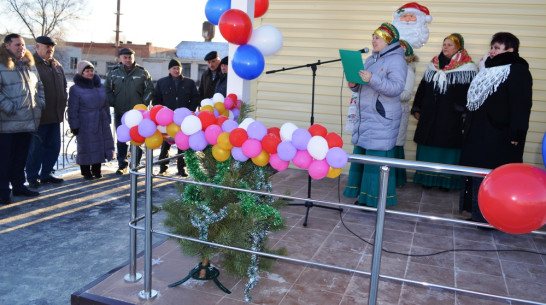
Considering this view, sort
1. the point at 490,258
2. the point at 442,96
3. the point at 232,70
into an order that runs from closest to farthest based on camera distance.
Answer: the point at 232,70, the point at 490,258, the point at 442,96

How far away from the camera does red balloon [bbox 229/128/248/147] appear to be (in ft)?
6.84

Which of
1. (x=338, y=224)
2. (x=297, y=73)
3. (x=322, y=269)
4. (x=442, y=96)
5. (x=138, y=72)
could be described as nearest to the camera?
(x=322, y=269)

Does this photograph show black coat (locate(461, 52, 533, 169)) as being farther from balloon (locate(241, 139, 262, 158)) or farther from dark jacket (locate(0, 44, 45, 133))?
dark jacket (locate(0, 44, 45, 133))

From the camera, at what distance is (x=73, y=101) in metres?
5.18

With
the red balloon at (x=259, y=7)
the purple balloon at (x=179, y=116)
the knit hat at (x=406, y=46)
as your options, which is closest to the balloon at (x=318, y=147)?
the purple balloon at (x=179, y=116)

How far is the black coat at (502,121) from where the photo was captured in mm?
3574

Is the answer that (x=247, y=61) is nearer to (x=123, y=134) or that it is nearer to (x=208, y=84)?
(x=123, y=134)

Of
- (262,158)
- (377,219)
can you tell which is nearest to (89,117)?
(262,158)

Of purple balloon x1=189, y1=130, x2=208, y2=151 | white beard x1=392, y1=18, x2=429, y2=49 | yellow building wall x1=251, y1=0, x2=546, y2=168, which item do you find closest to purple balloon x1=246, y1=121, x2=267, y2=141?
purple balloon x1=189, y1=130, x2=208, y2=151

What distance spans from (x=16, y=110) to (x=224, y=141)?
3166 mm

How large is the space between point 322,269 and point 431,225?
63.7 inches

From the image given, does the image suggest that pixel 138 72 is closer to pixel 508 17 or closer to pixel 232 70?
pixel 232 70

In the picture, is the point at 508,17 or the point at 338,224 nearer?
the point at 338,224

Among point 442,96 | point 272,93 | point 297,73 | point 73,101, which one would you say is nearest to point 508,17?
point 442,96
